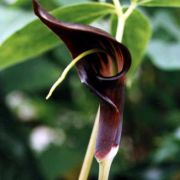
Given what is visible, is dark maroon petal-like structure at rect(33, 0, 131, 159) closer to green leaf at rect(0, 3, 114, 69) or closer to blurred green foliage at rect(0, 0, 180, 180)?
green leaf at rect(0, 3, 114, 69)

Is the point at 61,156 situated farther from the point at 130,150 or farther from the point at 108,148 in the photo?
the point at 108,148

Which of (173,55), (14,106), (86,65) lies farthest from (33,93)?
(86,65)

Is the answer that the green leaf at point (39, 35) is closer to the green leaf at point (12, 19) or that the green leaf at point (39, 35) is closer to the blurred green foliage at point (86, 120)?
the green leaf at point (12, 19)

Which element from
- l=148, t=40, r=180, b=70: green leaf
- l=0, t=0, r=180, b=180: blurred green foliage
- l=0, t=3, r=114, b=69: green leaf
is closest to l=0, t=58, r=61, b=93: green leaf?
l=0, t=0, r=180, b=180: blurred green foliage

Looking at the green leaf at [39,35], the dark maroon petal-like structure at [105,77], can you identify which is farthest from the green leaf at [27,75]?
the dark maroon petal-like structure at [105,77]

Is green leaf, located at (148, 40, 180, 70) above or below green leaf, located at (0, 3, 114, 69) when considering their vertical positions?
above

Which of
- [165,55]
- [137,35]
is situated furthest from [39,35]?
[165,55]

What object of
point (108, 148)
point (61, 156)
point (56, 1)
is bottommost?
point (108, 148)
